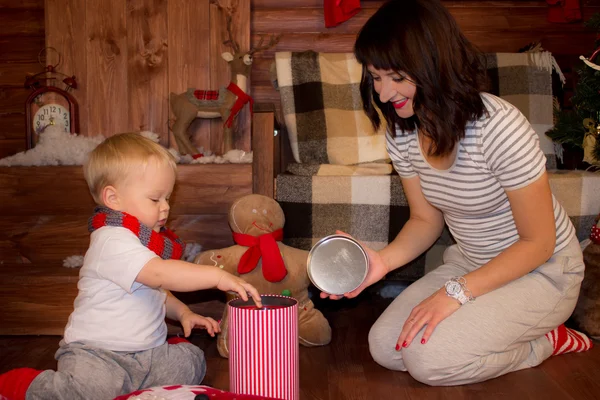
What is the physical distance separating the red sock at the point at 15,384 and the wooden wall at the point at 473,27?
5.55ft

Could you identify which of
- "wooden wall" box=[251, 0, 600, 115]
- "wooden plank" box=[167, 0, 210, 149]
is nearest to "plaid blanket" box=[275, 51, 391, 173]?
"wooden wall" box=[251, 0, 600, 115]

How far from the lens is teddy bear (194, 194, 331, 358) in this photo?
1645mm

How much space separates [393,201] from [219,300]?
575 mm

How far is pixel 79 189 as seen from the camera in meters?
1.96

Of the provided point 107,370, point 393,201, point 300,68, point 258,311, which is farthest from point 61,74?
point 258,311

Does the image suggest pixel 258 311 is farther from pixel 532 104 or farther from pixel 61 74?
pixel 61 74

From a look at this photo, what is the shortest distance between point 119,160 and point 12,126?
167cm

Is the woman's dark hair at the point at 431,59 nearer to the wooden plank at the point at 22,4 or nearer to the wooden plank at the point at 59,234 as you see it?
the wooden plank at the point at 59,234

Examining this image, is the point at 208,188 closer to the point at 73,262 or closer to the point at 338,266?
the point at 73,262

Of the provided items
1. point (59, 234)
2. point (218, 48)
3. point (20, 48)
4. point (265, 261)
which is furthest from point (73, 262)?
point (20, 48)

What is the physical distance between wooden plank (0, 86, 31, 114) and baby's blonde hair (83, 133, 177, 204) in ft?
5.15

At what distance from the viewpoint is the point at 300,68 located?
2.25 m

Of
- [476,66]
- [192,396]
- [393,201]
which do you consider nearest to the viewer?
[192,396]

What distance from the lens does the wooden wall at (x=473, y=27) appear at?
2.59 metres
